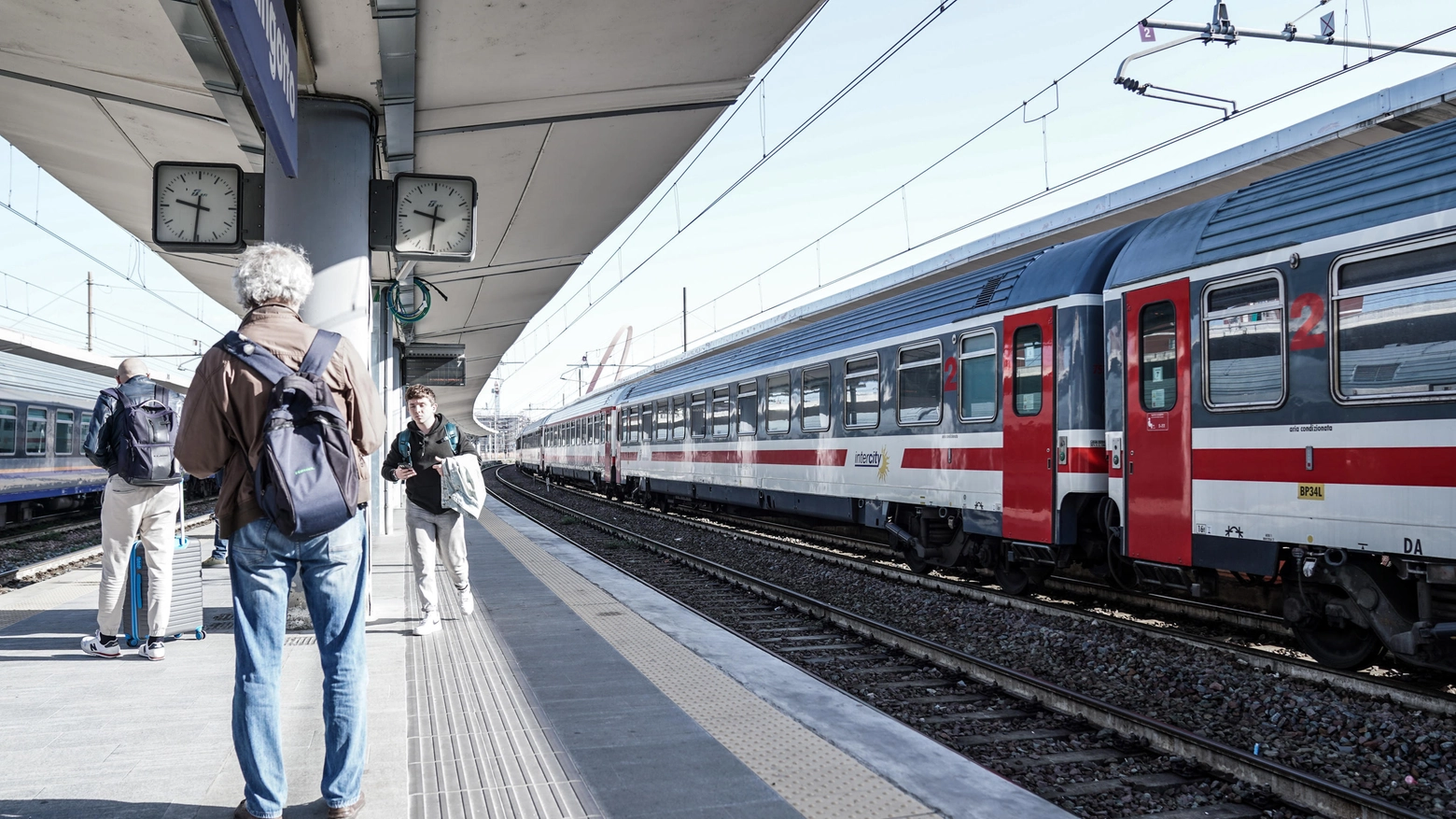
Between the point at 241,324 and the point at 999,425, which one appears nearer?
the point at 241,324

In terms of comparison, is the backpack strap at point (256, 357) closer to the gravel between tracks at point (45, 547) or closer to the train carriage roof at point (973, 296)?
the train carriage roof at point (973, 296)

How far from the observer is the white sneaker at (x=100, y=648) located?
18.5 feet

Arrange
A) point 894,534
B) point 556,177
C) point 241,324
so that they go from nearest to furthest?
point 241,324, point 556,177, point 894,534

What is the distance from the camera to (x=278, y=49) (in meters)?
3.48

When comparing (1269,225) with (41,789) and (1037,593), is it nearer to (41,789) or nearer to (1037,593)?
(1037,593)

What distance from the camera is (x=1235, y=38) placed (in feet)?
31.3

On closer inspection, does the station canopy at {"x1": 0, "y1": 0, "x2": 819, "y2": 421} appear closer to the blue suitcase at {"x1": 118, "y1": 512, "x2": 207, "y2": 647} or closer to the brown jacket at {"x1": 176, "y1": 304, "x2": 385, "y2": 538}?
the brown jacket at {"x1": 176, "y1": 304, "x2": 385, "y2": 538}

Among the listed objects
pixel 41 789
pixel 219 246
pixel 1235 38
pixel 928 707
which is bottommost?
pixel 928 707

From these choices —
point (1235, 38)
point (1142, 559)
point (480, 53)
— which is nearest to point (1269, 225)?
point (1142, 559)

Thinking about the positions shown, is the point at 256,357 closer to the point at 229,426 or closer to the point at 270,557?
the point at 229,426

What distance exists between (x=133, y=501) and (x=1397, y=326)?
751 cm

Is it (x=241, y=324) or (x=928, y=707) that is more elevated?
(x=241, y=324)

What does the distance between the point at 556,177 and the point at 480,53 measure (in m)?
2.93

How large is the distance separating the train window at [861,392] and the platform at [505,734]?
564 cm
